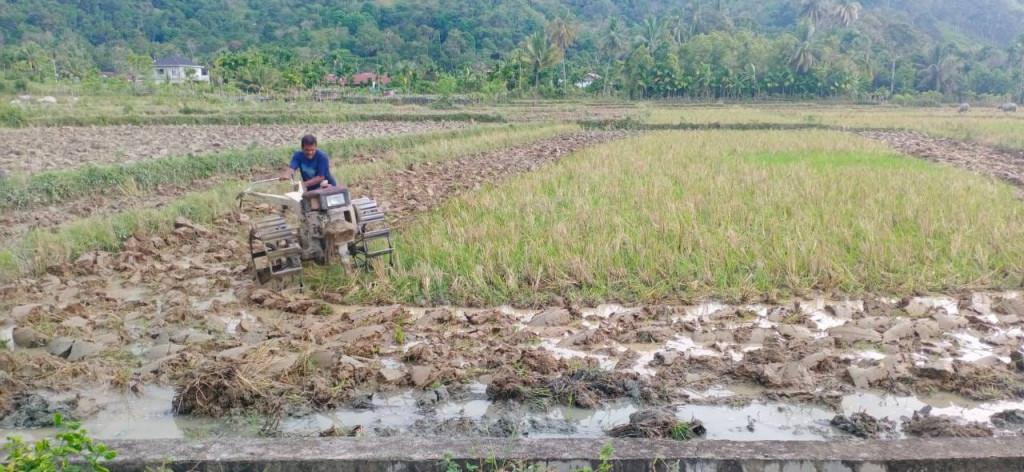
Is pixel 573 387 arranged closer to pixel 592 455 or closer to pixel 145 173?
pixel 592 455

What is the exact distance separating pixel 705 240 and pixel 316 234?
349cm

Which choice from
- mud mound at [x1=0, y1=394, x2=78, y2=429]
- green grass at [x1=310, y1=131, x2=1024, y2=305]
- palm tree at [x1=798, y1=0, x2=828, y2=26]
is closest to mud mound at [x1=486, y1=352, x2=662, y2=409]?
green grass at [x1=310, y1=131, x2=1024, y2=305]

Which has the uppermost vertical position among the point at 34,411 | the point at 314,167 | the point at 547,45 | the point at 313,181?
the point at 547,45

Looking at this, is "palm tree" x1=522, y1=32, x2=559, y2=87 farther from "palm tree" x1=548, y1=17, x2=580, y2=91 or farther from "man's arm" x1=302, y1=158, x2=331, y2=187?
"man's arm" x1=302, y1=158, x2=331, y2=187

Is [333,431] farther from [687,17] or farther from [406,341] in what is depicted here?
[687,17]

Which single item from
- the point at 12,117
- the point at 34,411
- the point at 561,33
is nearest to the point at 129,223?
the point at 34,411

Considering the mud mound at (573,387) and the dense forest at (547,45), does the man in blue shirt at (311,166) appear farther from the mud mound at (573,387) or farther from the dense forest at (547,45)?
the dense forest at (547,45)

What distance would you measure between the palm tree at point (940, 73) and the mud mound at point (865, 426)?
52859 mm

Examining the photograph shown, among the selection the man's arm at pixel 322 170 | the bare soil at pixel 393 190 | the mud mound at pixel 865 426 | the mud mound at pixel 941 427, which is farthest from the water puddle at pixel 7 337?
the mud mound at pixel 941 427

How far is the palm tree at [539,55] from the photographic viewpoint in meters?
45.2

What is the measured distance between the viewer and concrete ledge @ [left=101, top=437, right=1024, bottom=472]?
273cm

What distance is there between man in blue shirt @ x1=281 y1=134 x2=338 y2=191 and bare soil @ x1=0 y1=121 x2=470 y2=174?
7801 millimetres

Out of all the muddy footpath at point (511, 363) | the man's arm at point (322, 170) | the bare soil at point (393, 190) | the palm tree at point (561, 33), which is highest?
the palm tree at point (561, 33)

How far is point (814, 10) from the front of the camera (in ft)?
220
